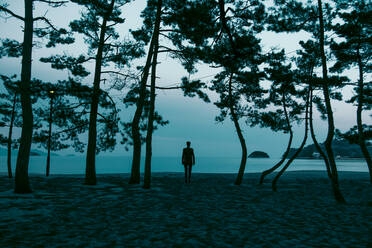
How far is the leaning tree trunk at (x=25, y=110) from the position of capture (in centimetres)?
1241

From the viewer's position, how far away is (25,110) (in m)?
12.5

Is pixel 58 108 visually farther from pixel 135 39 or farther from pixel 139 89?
pixel 135 39

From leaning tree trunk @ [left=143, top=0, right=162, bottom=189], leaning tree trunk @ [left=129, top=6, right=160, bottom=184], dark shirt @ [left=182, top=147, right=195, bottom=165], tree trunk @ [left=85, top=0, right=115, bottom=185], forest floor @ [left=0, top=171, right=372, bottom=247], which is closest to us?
forest floor @ [left=0, top=171, right=372, bottom=247]

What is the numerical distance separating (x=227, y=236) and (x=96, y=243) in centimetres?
250

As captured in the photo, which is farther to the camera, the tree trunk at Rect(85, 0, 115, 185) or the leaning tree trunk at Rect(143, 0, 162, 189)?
the tree trunk at Rect(85, 0, 115, 185)

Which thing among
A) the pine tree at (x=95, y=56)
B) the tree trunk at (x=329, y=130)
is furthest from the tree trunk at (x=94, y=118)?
the tree trunk at (x=329, y=130)

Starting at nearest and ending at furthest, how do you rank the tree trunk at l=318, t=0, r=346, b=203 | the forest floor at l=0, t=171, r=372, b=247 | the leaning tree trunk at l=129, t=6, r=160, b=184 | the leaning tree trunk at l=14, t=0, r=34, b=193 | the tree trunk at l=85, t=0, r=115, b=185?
the forest floor at l=0, t=171, r=372, b=247, the tree trunk at l=318, t=0, r=346, b=203, the leaning tree trunk at l=14, t=0, r=34, b=193, the leaning tree trunk at l=129, t=6, r=160, b=184, the tree trunk at l=85, t=0, r=115, b=185

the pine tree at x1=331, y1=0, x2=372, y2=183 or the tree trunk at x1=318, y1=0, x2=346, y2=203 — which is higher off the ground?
the pine tree at x1=331, y1=0, x2=372, y2=183

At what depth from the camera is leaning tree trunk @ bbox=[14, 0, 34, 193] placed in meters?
12.4

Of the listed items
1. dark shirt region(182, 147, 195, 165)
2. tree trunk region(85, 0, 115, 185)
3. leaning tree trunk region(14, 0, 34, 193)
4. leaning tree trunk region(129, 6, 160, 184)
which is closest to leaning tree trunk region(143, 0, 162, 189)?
leaning tree trunk region(129, 6, 160, 184)

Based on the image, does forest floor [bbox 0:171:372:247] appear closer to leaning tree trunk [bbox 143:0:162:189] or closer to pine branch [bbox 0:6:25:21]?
leaning tree trunk [bbox 143:0:162:189]

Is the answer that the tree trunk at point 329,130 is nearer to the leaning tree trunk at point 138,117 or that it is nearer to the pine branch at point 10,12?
the leaning tree trunk at point 138,117

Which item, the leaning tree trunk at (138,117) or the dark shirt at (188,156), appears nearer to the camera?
the leaning tree trunk at (138,117)

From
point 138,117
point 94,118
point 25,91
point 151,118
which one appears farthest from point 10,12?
point 138,117
